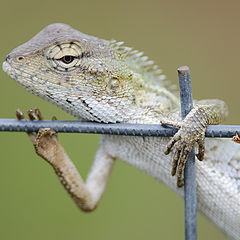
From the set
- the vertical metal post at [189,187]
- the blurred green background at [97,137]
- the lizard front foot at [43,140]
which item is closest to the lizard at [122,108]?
the lizard front foot at [43,140]

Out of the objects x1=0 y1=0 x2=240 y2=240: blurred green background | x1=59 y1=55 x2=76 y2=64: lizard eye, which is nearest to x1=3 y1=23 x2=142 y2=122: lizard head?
x1=59 y1=55 x2=76 y2=64: lizard eye

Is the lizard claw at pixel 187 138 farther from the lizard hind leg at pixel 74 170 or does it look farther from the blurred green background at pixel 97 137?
the blurred green background at pixel 97 137

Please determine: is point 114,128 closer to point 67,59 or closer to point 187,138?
point 187,138

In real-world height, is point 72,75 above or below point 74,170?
above

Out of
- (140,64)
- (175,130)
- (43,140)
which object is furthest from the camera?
(140,64)

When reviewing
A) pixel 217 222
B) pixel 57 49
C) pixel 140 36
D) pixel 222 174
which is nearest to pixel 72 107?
pixel 57 49

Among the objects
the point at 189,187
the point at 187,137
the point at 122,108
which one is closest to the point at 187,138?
the point at 187,137

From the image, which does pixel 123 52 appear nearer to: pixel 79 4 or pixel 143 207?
pixel 143 207
